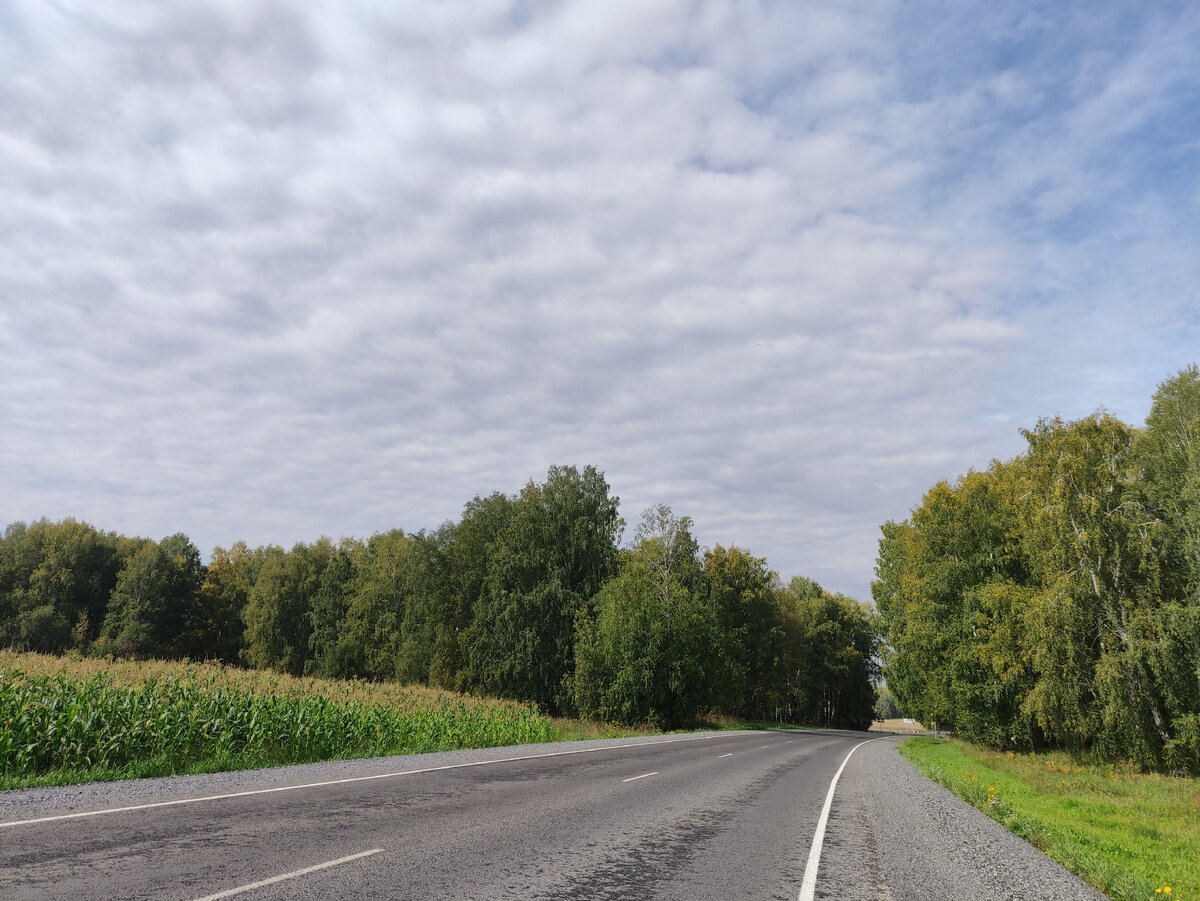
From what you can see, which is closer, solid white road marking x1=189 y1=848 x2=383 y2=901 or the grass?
solid white road marking x1=189 y1=848 x2=383 y2=901

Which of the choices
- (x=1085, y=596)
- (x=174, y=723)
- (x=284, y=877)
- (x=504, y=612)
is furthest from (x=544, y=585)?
(x=284, y=877)

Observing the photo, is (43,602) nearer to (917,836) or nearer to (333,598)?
(333,598)

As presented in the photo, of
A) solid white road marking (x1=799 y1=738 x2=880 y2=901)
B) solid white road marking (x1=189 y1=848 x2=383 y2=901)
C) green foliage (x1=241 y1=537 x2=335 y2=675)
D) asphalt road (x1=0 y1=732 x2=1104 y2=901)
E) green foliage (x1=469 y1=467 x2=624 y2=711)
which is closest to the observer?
solid white road marking (x1=189 y1=848 x2=383 y2=901)

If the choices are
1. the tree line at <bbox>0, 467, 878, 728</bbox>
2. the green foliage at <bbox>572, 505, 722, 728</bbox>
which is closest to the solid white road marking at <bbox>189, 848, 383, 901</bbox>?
the tree line at <bbox>0, 467, 878, 728</bbox>

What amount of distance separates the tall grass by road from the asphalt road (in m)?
1.81

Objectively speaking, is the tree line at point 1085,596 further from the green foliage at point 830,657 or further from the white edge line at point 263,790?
the green foliage at point 830,657

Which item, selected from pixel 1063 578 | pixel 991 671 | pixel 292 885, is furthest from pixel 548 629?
pixel 292 885

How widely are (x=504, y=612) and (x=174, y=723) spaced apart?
33529 mm

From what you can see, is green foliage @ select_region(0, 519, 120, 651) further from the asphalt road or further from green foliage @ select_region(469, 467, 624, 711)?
the asphalt road

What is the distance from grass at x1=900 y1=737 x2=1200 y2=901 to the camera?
8866mm

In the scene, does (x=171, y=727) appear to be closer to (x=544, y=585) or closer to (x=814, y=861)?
(x=814, y=861)

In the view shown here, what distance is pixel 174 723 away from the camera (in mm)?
12961

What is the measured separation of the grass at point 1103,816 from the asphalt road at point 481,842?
694 millimetres

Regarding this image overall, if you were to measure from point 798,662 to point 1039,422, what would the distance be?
49.3 meters
